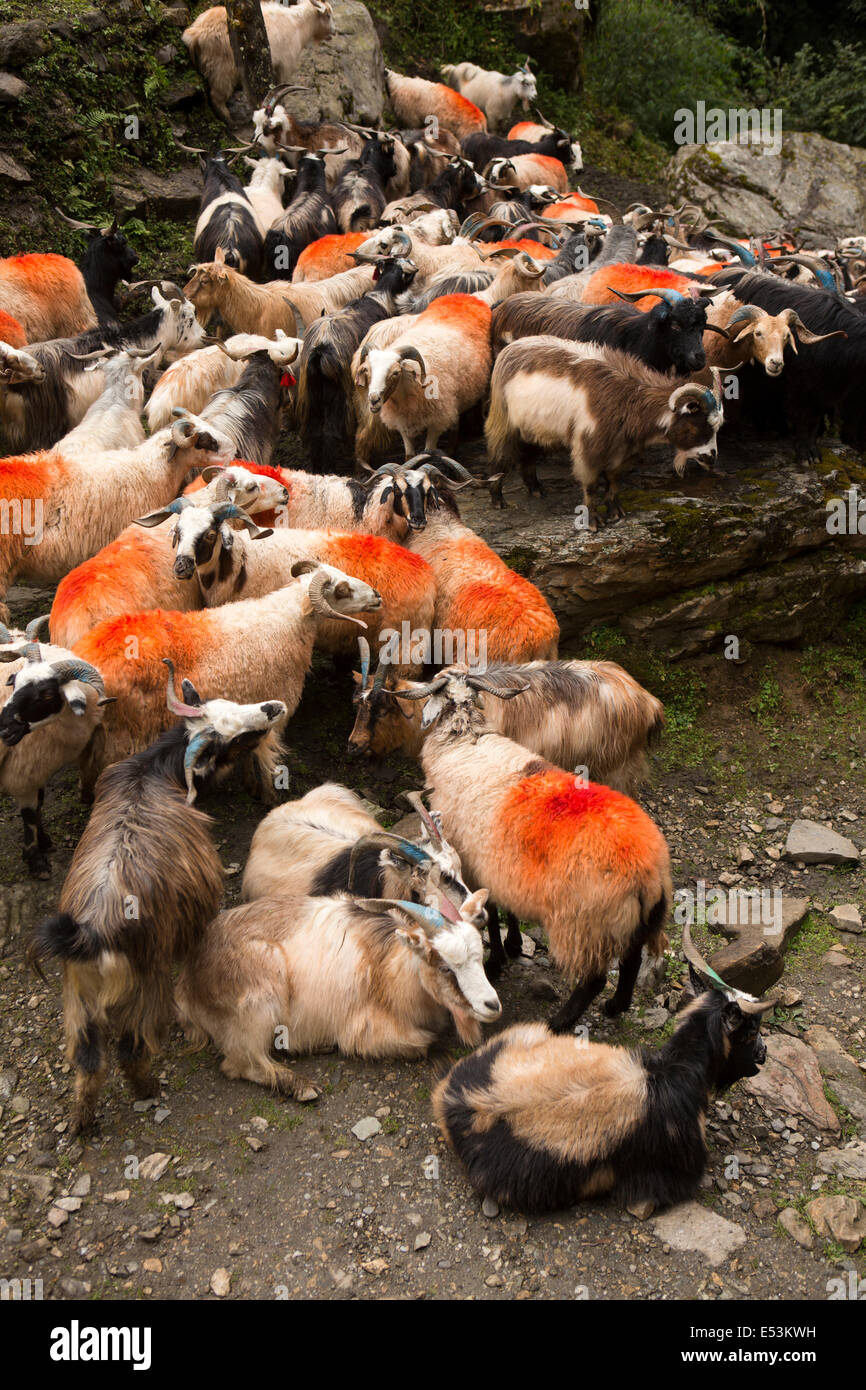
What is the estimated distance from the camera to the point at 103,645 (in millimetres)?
5402

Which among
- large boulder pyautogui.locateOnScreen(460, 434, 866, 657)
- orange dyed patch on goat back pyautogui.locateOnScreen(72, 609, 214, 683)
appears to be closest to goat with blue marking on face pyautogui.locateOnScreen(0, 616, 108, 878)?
orange dyed patch on goat back pyautogui.locateOnScreen(72, 609, 214, 683)

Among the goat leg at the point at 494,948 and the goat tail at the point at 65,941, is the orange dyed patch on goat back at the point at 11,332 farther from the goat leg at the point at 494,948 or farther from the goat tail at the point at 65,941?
the goat leg at the point at 494,948

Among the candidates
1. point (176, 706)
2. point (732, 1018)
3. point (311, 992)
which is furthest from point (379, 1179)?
point (176, 706)

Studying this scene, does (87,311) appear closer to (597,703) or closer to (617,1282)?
(597,703)

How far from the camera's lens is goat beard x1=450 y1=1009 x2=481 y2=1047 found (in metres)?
4.40

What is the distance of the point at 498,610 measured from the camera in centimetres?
627

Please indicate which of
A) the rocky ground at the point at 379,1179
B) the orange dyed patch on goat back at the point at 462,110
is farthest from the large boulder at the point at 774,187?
Answer: the rocky ground at the point at 379,1179

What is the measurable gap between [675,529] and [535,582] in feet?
3.52

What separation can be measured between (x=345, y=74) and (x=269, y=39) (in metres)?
1.36

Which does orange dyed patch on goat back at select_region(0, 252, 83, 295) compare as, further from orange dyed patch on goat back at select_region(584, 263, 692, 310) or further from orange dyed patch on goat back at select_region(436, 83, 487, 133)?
orange dyed patch on goat back at select_region(436, 83, 487, 133)

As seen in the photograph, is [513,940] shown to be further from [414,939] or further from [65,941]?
[65,941]

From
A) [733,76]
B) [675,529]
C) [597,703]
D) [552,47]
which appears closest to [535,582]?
[675,529]

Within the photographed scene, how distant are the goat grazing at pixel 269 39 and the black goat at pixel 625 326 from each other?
671 cm
